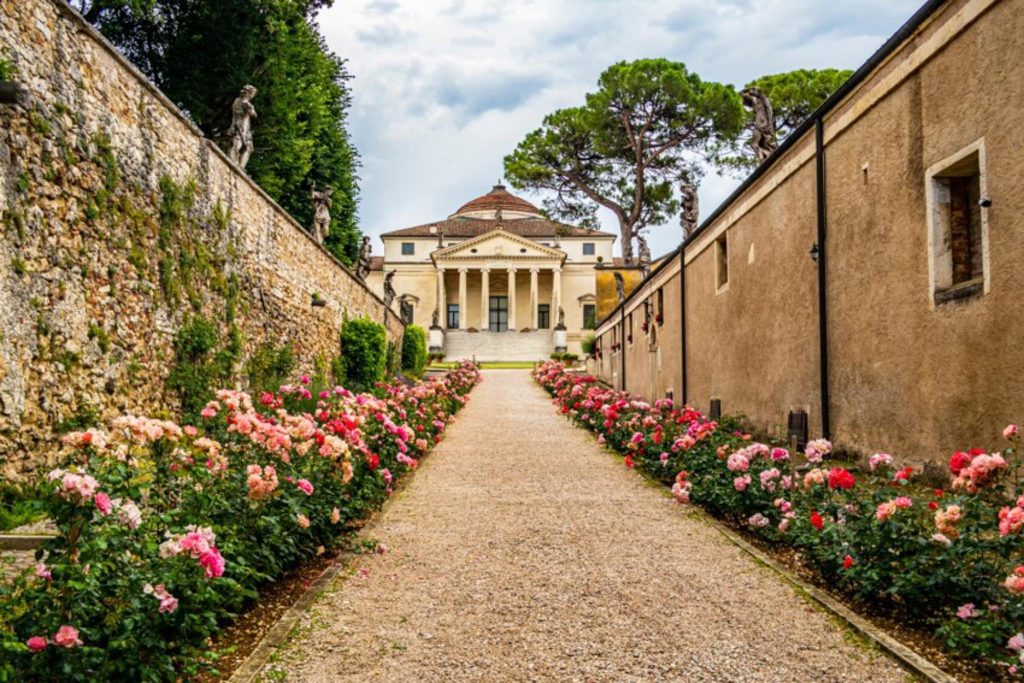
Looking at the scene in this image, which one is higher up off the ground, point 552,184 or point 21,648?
point 552,184

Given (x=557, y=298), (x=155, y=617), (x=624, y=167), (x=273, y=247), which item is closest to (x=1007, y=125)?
(x=155, y=617)

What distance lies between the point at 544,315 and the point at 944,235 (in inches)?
2046

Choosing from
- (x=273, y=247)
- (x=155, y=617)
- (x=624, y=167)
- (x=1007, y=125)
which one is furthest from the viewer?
(x=624, y=167)

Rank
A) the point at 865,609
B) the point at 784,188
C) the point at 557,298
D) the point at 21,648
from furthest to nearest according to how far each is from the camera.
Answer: the point at 557,298, the point at 784,188, the point at 865,609, the point at 21,648

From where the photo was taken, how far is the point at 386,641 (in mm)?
3523

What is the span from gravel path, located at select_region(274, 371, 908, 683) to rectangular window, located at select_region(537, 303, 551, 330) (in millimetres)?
50256

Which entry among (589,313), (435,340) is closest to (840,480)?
(435,340)

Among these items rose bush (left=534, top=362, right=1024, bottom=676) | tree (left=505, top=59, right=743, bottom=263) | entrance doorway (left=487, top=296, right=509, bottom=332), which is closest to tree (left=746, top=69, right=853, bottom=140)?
tree (left=505, top=59, right=743, bottom=263)

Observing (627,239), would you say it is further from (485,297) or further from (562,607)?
(562,607)

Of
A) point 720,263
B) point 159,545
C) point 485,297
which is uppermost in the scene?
point 485,297

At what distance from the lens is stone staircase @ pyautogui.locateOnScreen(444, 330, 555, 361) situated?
44250 mm

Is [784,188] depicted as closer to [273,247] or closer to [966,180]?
[966,180]

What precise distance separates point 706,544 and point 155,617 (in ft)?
11.9

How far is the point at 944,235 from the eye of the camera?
584 cm
